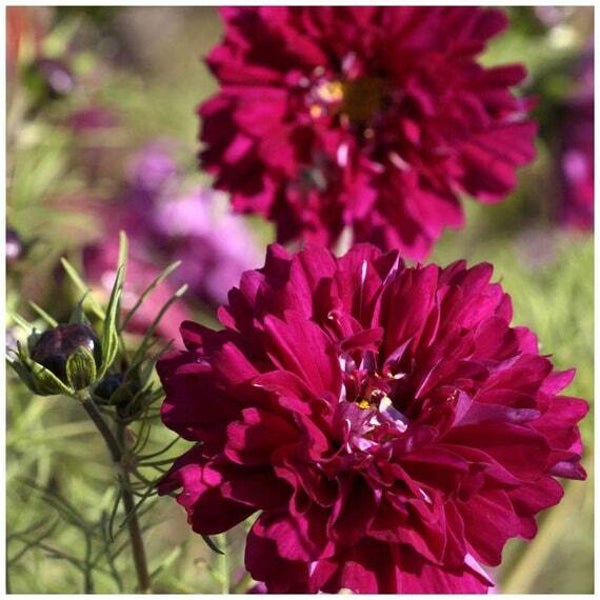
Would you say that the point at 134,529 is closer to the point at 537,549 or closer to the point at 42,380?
the point at 42,380

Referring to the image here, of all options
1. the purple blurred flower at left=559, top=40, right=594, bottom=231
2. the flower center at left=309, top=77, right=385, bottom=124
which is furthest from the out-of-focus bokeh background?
the flower center at left=309, top=77, right=385, bottom=124

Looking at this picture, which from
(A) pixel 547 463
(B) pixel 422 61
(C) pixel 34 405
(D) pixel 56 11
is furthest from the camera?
(D) pixel 56 11

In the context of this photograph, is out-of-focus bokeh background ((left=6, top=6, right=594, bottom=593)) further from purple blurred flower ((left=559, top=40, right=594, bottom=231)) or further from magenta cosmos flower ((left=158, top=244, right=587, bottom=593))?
magenta cosmos flower ((left=158, top=244, right=587, bottom=593))

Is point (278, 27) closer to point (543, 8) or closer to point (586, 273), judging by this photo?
point (543, 8)

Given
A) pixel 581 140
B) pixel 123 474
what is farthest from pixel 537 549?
pixel 123 474

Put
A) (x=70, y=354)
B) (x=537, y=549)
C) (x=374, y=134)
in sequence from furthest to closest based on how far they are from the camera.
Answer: (x=537, y=549)
(x=374, y=134)
(x=70, y=354)

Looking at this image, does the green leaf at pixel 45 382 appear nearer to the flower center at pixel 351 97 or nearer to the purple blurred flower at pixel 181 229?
the flower center at pixel 351 97

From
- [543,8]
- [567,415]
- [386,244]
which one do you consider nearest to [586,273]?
[543,8]
